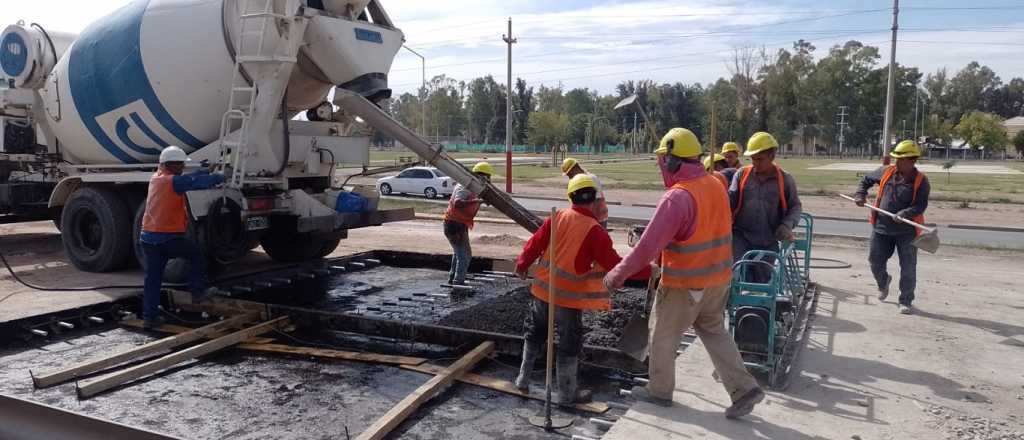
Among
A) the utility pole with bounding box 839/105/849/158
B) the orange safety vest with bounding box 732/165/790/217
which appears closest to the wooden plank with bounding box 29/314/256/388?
the orange safety vest with bounding box 732/165/790/217

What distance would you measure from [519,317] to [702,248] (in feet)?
9.30

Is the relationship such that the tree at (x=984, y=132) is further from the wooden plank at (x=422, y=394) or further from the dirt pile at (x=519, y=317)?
the wooden plank at (x=422, y=394)

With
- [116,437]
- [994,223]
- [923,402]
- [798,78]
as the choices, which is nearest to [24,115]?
[116,437]

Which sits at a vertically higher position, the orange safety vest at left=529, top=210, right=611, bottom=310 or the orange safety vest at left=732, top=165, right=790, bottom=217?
the orange safety vest at left=732, top=165, right=790, bottom=217

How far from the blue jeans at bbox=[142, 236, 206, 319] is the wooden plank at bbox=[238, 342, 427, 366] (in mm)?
1226

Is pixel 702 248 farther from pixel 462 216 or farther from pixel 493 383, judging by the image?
pixel 462 216

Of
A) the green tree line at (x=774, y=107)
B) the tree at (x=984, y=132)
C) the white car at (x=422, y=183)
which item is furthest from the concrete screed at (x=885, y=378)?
the tree at (x=984, y=132)

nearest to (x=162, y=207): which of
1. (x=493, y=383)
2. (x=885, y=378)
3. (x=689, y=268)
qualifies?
(x=493, y=383)

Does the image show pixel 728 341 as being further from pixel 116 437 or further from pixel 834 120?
pixel 834 120

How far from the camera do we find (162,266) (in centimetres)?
697

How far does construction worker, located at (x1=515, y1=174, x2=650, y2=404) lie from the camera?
4.51 m

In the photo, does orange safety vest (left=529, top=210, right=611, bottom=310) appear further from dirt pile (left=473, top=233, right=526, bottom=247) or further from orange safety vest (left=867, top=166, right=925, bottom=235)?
dirt pile (left=473, top=233, right=526, bottom=247)

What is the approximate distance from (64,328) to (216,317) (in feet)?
4.22

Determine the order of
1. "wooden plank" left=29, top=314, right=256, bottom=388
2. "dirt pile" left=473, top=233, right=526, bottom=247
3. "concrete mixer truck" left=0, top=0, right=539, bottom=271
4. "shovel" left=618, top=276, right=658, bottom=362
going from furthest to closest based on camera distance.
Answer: "dirt pile" left=473, top=233, right=526, bottom=247 < "concrete mixer truck" left=0, top=0, right=539, bottom=271 < "shovel" left=618, top=276, right=658, bottom=362 < "wooden plank" left=29, top=314, right=256, bottom=388
